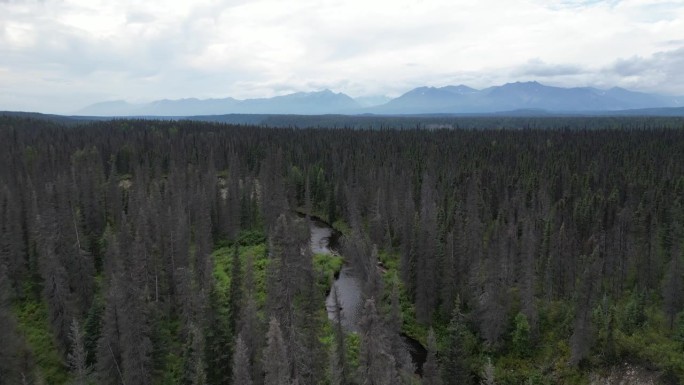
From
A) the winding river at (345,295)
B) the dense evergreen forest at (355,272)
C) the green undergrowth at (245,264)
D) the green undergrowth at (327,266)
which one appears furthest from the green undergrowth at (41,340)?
the green undergrowth at (327,266)

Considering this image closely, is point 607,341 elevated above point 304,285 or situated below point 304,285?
below

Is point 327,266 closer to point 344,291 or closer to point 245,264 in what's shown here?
point 344,291

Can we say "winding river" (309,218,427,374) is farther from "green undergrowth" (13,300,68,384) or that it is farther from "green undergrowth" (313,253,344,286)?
"green undergrowth" (13,300,68,384)

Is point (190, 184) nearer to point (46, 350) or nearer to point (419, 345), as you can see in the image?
point (46, 350)

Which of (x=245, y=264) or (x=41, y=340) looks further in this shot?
(x=245, y=264)

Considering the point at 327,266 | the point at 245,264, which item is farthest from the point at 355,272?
the point at 245,264

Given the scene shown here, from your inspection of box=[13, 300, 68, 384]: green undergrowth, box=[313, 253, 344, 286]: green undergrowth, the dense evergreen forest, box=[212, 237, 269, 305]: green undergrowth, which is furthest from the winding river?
box=[13, 300, 68, 384]: green undergrowth

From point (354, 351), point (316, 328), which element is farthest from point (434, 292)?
point (316, 328)
